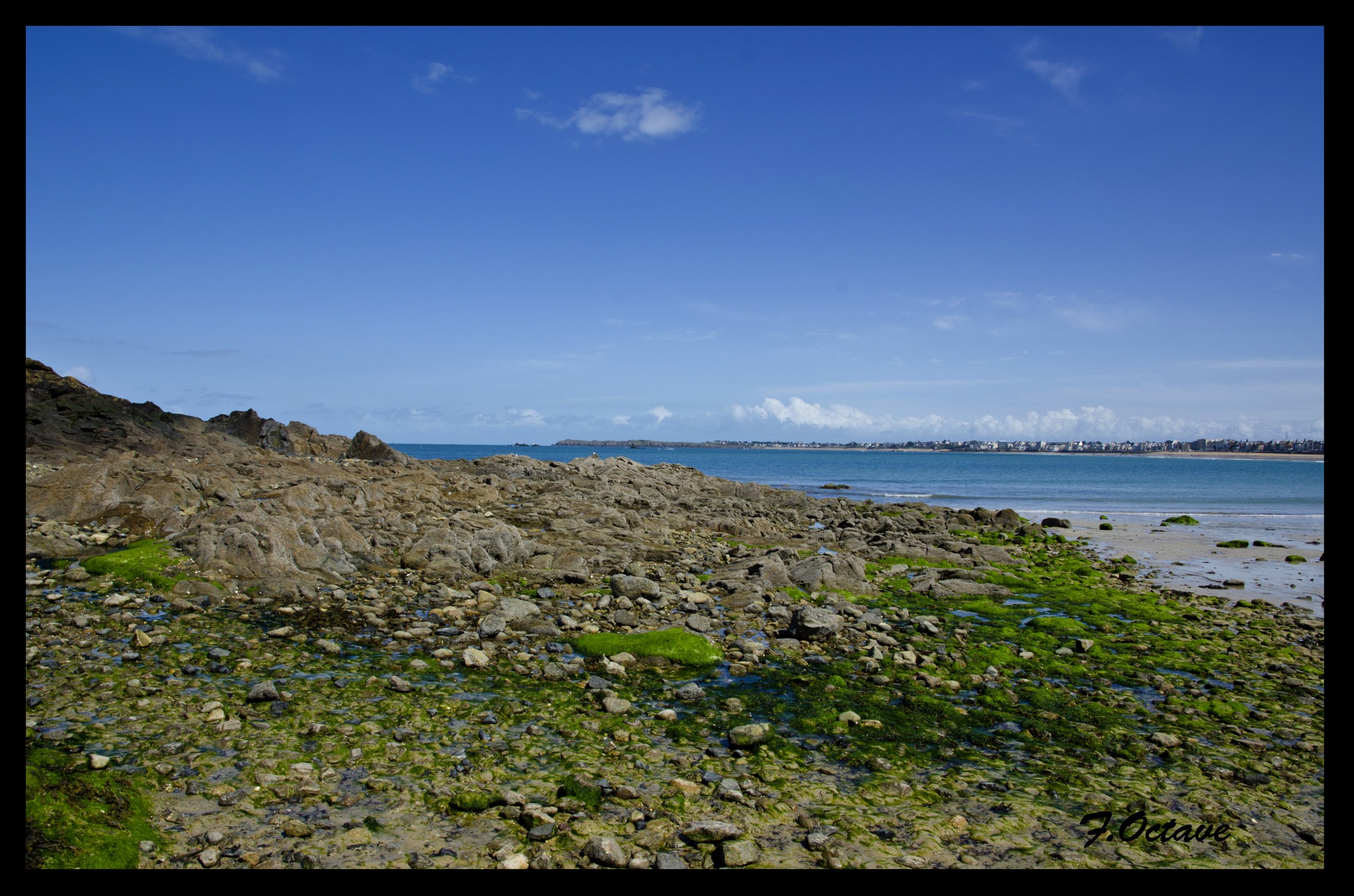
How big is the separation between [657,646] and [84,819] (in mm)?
7453

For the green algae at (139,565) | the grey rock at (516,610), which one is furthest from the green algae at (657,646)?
the green algae at (139,565)

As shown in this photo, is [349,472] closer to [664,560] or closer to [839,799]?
[664,560]

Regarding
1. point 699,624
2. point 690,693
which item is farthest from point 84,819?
point 699,624

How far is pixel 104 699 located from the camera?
855 cm

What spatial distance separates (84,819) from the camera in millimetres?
5715

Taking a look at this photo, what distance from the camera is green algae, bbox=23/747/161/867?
533cm

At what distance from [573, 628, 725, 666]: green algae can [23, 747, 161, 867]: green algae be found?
6.31 m

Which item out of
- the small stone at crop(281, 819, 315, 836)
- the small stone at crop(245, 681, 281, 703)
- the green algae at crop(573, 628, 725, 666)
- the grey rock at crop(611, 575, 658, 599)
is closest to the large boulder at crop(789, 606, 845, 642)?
the green algae at crop(573, 628, 725, 666)

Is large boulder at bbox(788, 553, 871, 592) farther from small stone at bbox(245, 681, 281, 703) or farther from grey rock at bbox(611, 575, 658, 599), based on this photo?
small stone at bbox(245, 681, 281, 703)

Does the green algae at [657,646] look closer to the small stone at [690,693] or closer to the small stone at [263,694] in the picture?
the small stone at [690,693]

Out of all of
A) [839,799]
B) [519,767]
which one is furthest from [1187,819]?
[519,767]

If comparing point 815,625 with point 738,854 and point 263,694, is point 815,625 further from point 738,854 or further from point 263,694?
point 263,694
